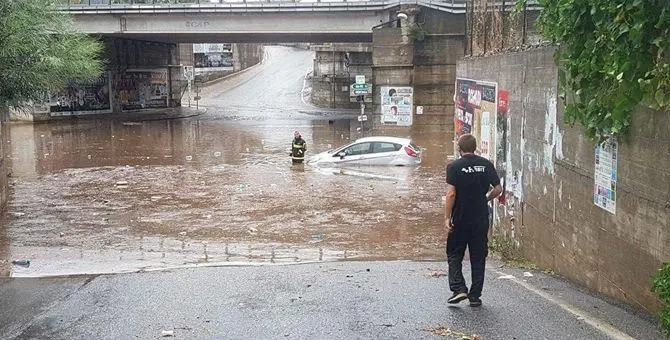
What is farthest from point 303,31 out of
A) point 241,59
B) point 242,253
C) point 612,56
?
point 241,59

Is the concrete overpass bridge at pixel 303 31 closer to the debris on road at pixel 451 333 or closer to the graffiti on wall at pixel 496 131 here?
the graffiti on wall at pixel 496 131

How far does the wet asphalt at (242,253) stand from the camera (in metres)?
6.45

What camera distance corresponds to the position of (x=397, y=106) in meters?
36.0

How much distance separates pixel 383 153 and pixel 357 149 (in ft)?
3.01

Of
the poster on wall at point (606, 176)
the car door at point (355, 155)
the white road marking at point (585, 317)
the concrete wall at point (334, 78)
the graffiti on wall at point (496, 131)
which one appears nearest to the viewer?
the white road marking at point (585, 317)

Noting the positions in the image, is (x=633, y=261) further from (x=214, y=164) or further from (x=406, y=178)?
(x=214, y=164)

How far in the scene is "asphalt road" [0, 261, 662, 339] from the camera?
612cm

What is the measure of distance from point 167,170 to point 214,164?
83.0 inches

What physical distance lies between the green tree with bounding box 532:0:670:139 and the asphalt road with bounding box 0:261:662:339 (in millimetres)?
1757

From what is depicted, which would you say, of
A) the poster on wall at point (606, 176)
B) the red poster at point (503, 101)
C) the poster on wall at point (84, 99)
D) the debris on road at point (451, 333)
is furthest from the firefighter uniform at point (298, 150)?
the poster on wall at point (84, 99)

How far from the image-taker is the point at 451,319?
6414mm

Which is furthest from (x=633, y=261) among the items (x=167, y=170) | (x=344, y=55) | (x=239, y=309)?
(x=344, y=55)

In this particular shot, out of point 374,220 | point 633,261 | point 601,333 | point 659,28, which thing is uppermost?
point 659,28

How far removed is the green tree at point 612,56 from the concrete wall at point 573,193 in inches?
12.5
